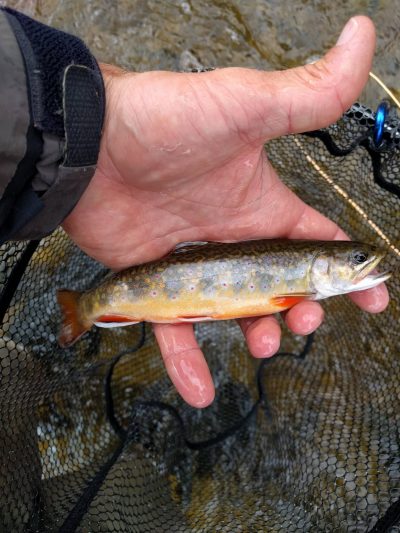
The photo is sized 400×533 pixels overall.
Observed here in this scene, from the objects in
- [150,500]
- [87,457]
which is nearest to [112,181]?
[87,457]

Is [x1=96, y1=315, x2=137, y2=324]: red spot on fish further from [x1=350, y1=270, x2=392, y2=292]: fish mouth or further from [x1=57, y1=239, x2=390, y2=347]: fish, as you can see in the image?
[x1=350, y1=270, x2=392, y2=292]: fish mouth

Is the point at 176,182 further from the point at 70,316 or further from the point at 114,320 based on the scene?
the point at 70,316

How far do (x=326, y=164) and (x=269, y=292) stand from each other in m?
1.04

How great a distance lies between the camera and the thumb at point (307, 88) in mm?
1945

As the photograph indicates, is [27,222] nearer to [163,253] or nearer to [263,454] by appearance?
[163,253]

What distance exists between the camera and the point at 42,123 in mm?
2064

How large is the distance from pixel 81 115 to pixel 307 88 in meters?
0.96

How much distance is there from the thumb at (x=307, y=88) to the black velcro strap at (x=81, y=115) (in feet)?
1.83

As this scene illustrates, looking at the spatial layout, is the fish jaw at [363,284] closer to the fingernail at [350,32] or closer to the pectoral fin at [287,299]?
the pectoral fin at [287,299]

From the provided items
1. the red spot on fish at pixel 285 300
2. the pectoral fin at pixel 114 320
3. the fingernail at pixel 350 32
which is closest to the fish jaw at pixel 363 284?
the red spot on fish at pixel 285 300

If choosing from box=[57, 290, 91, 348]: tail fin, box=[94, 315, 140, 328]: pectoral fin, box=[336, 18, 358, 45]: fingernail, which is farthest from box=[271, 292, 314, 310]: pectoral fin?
box=[336, 18, 358, 45]: fingernail

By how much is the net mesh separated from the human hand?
0.46 meters

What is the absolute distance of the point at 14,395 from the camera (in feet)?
8.61

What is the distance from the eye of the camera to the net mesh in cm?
252
